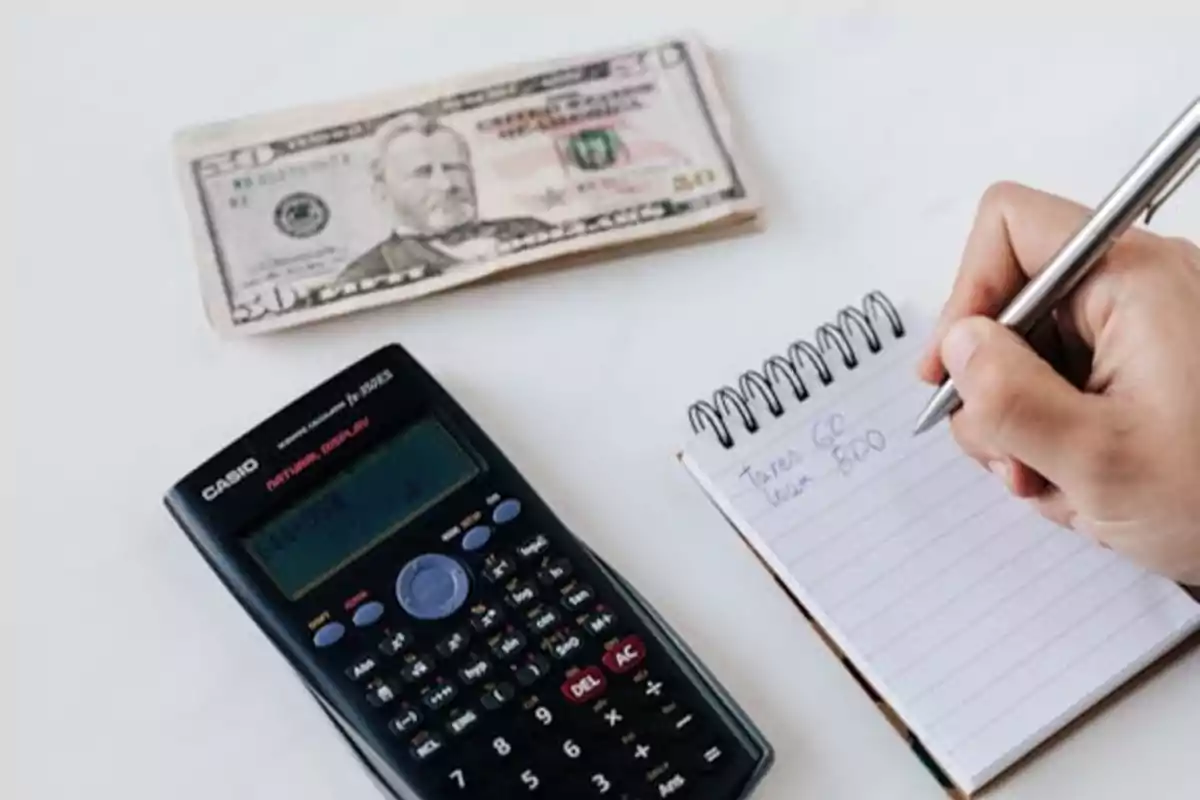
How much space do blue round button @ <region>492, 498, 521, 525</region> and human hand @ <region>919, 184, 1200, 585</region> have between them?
0.16 metres

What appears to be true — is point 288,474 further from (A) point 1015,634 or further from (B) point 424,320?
(A) point 1015,634

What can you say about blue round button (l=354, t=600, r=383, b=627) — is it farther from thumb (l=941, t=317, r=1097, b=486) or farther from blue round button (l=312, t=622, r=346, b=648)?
thumb (l=941, t=317, r=1097, b=486)

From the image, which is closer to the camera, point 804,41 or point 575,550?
point 575,550

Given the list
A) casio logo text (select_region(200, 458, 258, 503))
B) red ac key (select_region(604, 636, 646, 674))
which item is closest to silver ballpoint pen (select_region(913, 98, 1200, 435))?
red ac key (select_region(604, 636, 646, 674))

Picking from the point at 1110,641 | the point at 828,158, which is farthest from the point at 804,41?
the point at 1110,641

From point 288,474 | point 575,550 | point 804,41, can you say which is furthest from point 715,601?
point 804,41

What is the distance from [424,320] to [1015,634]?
26 centimetres

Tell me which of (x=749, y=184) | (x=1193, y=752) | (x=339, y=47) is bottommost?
(x=1193, y=752)

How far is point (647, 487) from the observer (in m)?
0.60

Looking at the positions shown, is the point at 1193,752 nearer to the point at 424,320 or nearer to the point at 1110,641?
the point at 1110,641

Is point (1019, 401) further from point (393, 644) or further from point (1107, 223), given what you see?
point (393, 644)

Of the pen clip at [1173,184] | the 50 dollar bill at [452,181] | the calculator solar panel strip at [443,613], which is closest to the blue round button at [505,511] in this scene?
the calculator solar panel strip at [443,613]

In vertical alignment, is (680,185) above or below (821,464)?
above

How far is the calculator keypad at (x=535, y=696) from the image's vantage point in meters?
0.52
